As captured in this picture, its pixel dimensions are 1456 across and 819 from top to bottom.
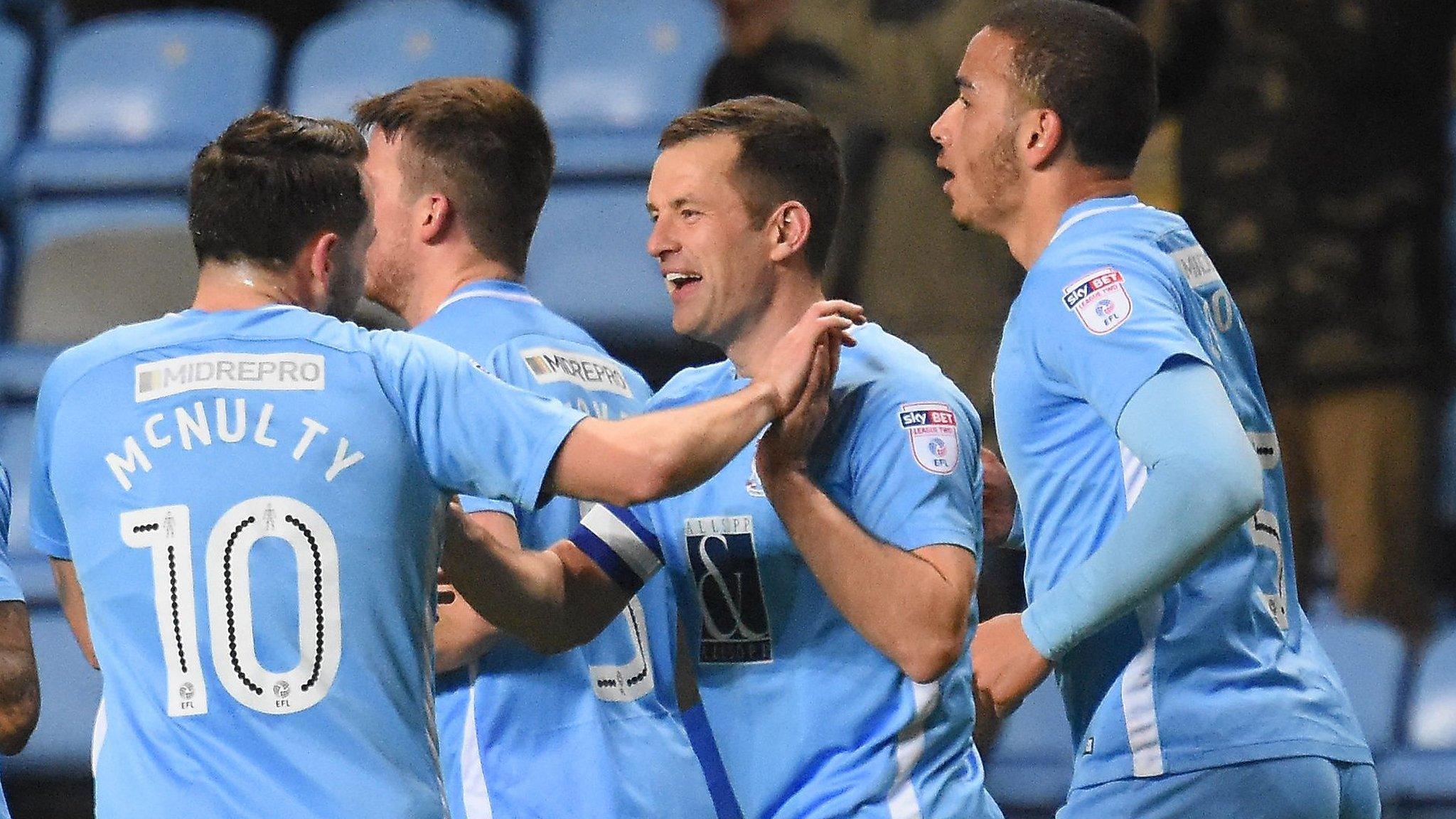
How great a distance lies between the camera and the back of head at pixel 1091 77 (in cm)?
309

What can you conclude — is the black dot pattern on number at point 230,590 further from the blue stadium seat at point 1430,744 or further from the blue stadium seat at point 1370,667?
the blue stadium seat at point 1370,667

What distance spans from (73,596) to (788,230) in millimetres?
1276

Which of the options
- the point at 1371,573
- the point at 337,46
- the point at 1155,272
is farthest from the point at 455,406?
the point at 337,46

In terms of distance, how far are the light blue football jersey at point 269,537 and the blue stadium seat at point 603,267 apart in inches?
146

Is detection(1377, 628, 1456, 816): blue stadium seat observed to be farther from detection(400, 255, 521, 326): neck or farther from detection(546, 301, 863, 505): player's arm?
detection(546, 301, 863, 505): player's arm

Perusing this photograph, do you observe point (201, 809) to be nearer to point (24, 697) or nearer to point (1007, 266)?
point (24, 697)

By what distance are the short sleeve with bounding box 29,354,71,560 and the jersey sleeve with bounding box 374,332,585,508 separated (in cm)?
47

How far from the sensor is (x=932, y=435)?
2.87m

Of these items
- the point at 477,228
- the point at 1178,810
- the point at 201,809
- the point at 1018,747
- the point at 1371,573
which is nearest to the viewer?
the point at 201,809

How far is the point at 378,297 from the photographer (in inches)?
148

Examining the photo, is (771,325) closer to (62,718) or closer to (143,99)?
(62,718)

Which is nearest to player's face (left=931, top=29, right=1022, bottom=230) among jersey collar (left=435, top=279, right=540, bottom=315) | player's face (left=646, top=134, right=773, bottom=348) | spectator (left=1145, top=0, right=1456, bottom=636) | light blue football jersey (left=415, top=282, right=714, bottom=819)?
player's face (left=646, top=134, right=773, bottom=348)

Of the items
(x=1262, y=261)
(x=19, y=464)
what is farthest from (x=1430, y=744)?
(x=19, y=464)

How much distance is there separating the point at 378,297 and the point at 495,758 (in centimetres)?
101
